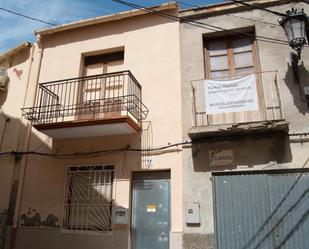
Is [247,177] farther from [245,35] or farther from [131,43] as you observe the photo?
[131,43]

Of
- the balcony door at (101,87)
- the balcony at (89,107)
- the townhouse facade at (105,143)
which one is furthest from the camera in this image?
the balcony door at (101,87)

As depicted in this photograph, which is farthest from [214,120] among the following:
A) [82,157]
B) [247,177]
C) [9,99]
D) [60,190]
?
[9,99]

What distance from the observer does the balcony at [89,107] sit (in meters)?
7.59

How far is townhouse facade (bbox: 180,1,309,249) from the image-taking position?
256 inches

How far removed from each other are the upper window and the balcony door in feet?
7.63

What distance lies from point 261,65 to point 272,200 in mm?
3043

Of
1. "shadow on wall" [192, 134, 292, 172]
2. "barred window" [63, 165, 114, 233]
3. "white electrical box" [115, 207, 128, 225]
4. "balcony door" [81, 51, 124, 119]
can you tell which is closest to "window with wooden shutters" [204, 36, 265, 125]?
"shadow on wall" [192, 134, 292, 172]

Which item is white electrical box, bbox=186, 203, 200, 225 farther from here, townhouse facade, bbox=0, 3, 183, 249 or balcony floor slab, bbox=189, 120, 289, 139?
balcony floor slab, bbox=189, 120, 289, 139

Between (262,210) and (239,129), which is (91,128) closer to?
(239,129)

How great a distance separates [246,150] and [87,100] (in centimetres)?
429

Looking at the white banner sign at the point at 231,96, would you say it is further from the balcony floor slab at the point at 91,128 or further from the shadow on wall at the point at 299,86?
the balcony floor slab at the point at 91,128

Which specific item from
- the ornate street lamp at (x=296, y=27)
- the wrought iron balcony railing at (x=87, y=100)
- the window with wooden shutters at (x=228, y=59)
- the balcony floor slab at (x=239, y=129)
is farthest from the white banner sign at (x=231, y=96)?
the wrought iron balcony railing at (x=87, y=100)

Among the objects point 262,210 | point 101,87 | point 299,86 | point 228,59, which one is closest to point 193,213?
point 262,210

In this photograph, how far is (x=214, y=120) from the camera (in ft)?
24.3
